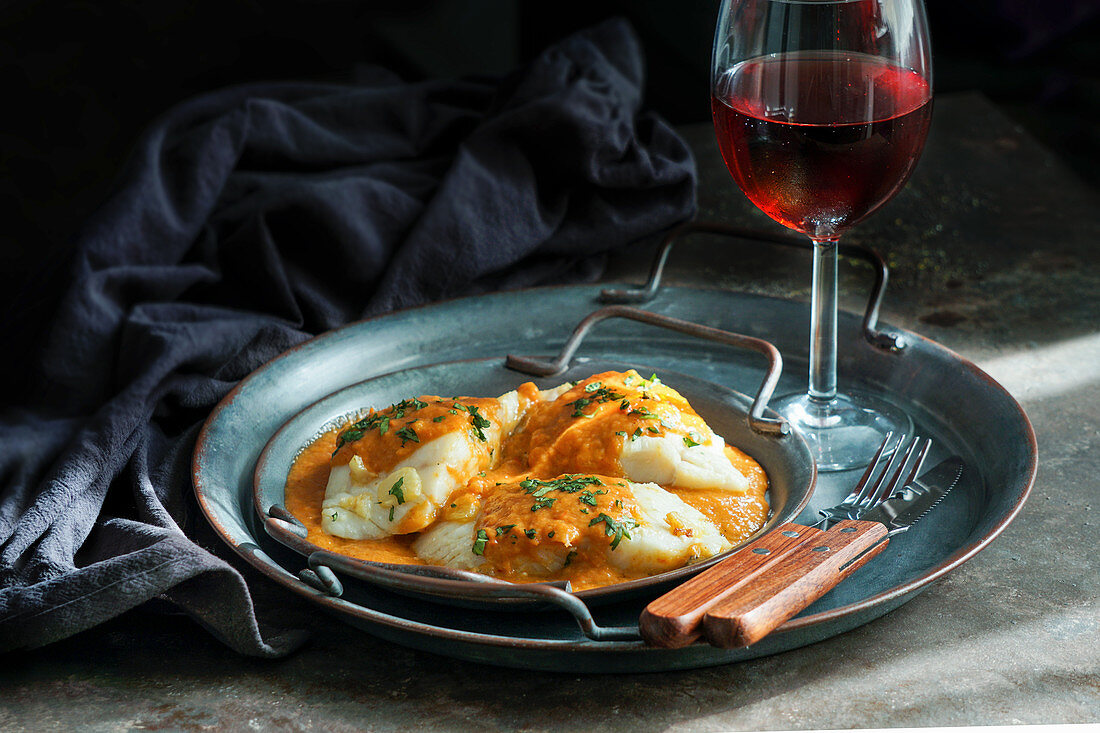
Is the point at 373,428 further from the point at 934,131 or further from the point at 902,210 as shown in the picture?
the point at 934,131

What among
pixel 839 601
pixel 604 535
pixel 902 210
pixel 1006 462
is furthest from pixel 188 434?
pixel 902 210

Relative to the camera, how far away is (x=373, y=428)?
3.11ft

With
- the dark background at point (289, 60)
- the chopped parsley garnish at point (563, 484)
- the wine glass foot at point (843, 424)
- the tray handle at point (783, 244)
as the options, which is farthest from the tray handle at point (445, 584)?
the dark background at point (289, 60)

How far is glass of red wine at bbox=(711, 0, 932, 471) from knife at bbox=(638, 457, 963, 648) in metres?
0.20

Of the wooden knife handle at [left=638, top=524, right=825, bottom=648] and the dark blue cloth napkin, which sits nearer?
the wooden knife handle at [left=638, top=524, right=825, bottom=648]

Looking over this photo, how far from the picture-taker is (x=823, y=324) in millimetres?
1045

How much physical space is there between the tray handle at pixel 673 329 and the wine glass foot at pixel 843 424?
4 centimetres

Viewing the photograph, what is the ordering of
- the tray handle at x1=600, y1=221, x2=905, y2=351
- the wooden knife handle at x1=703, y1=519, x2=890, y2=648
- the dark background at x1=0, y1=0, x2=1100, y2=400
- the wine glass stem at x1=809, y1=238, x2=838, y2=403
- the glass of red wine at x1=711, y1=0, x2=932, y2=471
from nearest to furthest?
the wooden knife handle at x1=703, y1=519, x2=890, y2=648
the glass of red wine at x1=711, y1=0, x2=932, y2=471
the wine glass stem at x1=809, y1=238, x2=838, y2=403
the tray handle at x1=600, y1=221, x2=905, y2=351
the dark background at x1=0, y1=0, x2=1100, y2=400

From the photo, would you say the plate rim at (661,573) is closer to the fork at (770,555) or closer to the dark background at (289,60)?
the fork at (770,555)

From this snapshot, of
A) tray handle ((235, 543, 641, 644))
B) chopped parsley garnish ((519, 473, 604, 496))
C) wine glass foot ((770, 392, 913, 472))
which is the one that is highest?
chopped parsley garnish ((519, 473, 604, 496))

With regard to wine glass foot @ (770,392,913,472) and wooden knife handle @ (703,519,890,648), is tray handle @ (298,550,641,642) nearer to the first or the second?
wooden knife handle @ (703,519,890,648)

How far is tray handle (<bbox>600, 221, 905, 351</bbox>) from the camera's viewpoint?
1146 mm

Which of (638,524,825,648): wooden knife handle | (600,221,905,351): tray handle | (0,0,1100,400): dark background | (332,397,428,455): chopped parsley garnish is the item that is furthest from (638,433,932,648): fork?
(0,0,1100,400): dark background

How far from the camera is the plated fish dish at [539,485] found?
79 centimetres
